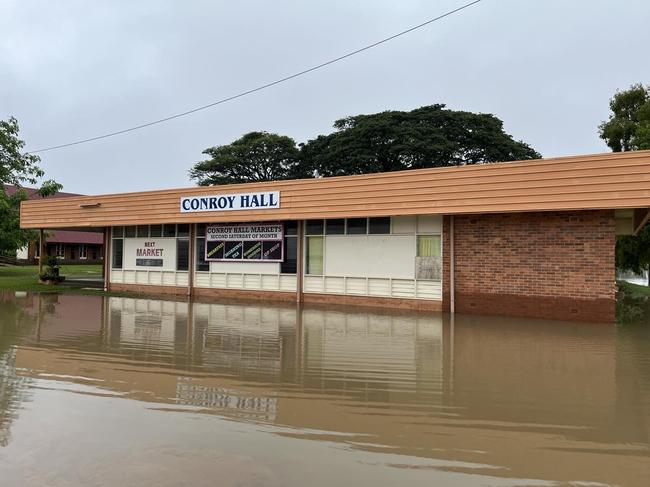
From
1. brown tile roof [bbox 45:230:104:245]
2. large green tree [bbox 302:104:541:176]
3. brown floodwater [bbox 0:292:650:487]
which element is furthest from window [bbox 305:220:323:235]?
brown tile roof [bbox 45:230:104:245]

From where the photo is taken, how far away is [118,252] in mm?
21250

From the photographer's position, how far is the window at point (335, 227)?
15.8 m

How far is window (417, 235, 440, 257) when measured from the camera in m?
14.2

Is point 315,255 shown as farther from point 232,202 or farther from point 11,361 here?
point 11,361

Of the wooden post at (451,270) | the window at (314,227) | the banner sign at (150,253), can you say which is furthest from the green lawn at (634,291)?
the banner sign at (150,253)

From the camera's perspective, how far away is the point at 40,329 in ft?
34.2

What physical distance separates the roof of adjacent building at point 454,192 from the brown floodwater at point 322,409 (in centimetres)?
320

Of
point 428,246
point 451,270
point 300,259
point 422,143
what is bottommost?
point 451,270

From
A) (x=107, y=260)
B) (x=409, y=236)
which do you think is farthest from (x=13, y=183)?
(x=409, y=236)

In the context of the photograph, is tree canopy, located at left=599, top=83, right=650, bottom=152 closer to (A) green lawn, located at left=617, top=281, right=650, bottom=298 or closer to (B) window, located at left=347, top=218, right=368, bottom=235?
(A) green lawn, located at left=617, top=281, right=650, bottom=298

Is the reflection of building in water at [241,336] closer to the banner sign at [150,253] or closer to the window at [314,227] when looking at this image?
the window at [314,227]

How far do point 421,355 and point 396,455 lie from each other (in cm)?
420

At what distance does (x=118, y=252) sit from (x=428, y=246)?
518 inches

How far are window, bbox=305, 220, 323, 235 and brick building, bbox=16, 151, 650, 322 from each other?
0.10ft
